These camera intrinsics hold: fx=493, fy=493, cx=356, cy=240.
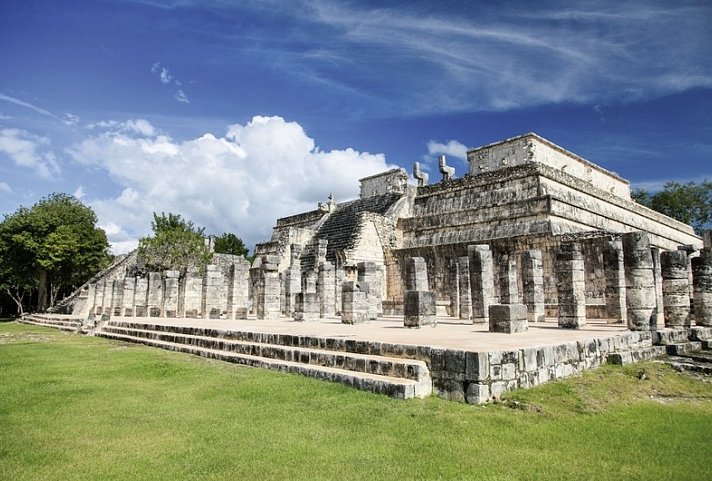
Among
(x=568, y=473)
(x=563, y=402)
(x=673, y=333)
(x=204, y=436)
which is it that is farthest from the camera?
(x=673, y=333)

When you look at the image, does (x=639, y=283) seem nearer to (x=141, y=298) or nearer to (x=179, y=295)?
(x=179, y=295)

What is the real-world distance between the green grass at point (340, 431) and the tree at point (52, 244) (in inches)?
1033

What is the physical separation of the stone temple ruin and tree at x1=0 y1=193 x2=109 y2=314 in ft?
5.90

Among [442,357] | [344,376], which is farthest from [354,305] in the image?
[442,357]

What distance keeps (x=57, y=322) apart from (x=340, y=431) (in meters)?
23.2

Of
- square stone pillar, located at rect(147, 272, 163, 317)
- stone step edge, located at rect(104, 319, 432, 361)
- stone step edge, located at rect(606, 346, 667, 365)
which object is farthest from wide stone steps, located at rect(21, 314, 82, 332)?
stone step edge, located at rect(606, 346, 667, 365)

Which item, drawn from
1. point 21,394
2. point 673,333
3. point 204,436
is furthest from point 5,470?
point 673,333

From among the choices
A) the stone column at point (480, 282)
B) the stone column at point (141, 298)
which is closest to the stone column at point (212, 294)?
the stone column at point (141, 298)

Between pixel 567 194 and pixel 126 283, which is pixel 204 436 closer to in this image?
pixel 567 194

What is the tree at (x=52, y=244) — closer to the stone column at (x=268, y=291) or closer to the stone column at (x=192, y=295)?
the stone column at (x=192, y=295)

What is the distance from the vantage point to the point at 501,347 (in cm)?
658

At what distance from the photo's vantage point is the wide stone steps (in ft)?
67.3

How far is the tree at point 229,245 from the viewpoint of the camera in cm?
5635

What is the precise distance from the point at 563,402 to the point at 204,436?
405cm
